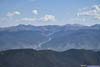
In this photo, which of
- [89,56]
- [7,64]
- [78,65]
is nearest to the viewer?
[7,64]

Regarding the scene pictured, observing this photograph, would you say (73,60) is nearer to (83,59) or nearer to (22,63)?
(83,59)

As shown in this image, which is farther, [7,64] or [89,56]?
[89,56]

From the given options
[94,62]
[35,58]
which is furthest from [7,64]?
[94,62]

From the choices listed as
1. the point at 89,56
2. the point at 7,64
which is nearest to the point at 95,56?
the point at 89,56

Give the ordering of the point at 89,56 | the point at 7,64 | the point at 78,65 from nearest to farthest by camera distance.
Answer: the point at 7,64 < the point at 78,65 < the point at 89,56

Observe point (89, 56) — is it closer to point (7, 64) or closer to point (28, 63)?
point (28, 63)

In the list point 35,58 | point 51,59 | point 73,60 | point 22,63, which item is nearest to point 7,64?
point 22,63

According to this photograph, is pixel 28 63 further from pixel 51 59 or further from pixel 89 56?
pixel 89 56
